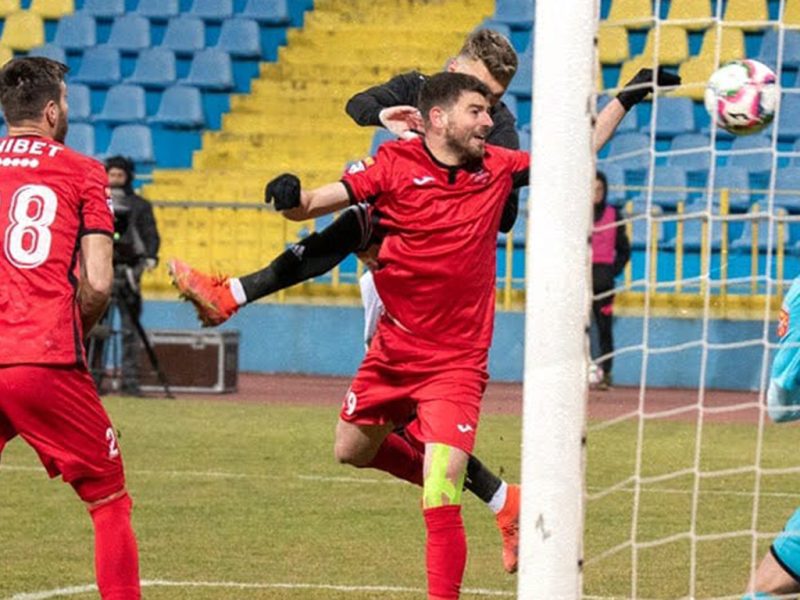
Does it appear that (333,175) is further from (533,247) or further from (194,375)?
(533,247)

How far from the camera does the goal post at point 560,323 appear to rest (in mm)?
5066

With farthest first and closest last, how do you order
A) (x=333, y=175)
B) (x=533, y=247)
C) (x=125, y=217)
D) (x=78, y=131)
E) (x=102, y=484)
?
1. (x=78, y=131)
2. (x=333, y=175)
3. (x=125, y=217)
4. (x=102, y=484)
5. (x=533, y=247)

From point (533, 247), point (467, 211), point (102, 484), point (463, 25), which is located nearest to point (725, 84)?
point (467, 211)

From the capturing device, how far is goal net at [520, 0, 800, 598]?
5.11m

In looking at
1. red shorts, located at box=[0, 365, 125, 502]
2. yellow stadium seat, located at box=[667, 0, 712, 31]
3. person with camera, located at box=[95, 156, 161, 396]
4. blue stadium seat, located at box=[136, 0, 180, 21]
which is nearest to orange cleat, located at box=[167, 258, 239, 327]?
red shorts, located at box=[0, 365, 125, 502]

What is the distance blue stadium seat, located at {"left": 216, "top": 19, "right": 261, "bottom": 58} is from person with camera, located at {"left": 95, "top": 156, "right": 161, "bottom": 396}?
644 cm

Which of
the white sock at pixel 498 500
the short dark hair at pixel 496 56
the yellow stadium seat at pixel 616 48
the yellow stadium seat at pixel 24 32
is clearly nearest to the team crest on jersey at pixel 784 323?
the short dark hair at pixel 496 56

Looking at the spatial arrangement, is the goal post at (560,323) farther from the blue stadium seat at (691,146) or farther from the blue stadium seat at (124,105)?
the blue stadium seat at (124,105)

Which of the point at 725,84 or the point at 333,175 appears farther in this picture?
the point at 333,175

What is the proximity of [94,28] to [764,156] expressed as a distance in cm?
862

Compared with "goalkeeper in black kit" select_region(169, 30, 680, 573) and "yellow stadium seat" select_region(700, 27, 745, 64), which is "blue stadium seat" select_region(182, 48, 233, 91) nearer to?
"yellow stadium seat" select_region(700, 27, 745, 64)

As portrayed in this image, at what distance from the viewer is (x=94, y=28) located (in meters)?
23.8

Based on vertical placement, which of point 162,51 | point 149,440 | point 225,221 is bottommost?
point 149,440

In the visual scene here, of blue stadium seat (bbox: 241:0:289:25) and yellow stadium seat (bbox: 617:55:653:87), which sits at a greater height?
blue stadium seat (bbox: 241:0:289:25)
